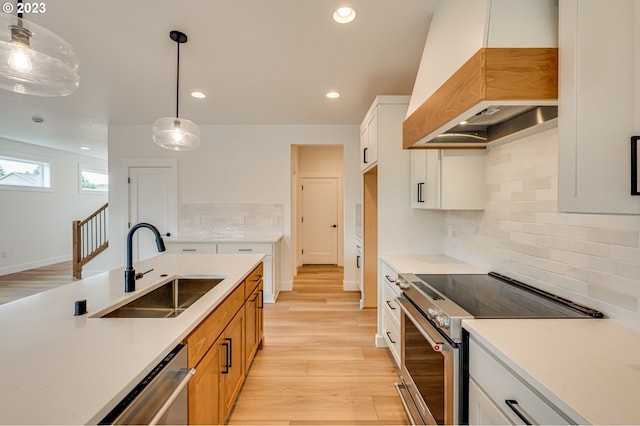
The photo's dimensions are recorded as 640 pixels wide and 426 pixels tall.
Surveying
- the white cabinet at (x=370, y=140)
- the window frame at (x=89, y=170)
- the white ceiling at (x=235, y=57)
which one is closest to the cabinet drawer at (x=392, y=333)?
the white cabinet at (x=370, y=140)

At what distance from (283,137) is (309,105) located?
975mm

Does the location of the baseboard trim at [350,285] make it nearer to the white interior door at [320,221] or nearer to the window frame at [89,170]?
the white interior door at [320,221]

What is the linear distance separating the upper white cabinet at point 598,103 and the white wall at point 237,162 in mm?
3411

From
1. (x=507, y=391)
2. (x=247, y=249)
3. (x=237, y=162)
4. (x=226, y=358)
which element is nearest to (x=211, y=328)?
(x=226, y=358)

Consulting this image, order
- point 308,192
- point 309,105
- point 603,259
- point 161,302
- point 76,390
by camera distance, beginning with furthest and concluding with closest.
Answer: point 308,192 < point 309,105 < point 161,302 < point 603,259 < point 76,390

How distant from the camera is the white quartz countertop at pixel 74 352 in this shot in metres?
0.61

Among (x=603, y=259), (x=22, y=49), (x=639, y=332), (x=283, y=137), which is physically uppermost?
(x=283, y=137)

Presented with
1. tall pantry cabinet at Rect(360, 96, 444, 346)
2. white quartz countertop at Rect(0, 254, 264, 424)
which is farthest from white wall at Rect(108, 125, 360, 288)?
white quartz countertop at Rect(0, 254, 264, 424)

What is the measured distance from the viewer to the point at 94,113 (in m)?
3.89

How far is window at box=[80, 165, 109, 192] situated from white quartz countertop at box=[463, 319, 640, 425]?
8.38 meters

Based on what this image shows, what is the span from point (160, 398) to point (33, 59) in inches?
54.0

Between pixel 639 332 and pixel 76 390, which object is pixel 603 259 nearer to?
pixel 639 332

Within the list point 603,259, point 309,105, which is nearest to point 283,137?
Answer: point 309,105

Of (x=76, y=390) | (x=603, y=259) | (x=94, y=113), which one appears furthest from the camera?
(x=94, y=113)
